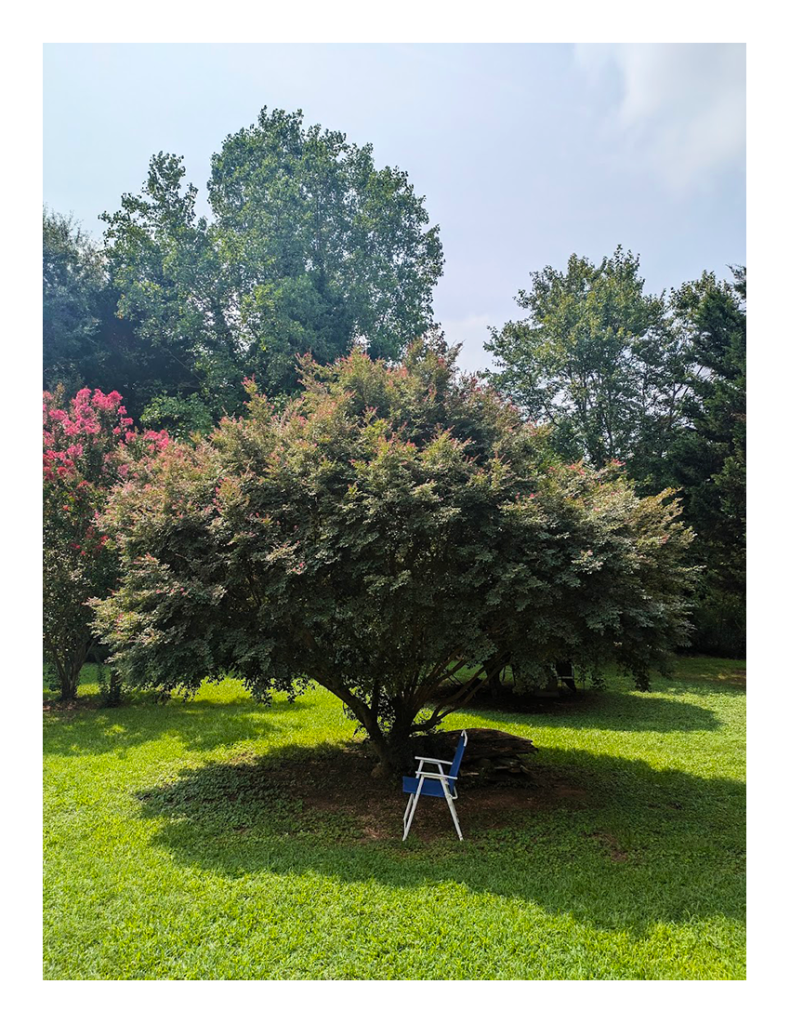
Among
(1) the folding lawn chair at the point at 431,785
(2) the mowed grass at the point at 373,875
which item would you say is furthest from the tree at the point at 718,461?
(1) the folding lawn chair at the point at 431,785

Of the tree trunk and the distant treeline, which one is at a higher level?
the distant treeline

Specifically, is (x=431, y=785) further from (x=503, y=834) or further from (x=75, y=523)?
(x=75, y=523)

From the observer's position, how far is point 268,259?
594 inches

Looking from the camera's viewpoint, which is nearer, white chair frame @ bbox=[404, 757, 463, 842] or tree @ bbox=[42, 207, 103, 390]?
white chair frame @ bbox=[404, 757, 463, 842]

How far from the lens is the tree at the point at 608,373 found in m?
19.1

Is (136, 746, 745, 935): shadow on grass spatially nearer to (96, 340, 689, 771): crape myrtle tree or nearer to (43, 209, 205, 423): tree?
(96, 340, 689, 771): crape myrtle tree

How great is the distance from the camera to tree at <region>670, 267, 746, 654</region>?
1412 cm

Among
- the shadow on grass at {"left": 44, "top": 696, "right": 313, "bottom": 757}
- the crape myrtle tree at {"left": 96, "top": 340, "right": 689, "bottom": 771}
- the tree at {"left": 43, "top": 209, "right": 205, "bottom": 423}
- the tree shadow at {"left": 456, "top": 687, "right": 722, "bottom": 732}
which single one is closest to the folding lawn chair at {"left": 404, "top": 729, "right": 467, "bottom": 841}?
the crape myrtle tree at {"left": 96, "top": 340, "right": 689, "bottom": 771}

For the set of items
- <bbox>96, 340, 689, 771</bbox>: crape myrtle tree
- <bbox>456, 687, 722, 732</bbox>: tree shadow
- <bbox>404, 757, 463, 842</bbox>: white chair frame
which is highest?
<bbox>96, 340, 689, 771</bbox>: crape myrtle tree

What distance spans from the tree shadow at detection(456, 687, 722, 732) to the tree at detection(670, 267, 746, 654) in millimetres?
4167

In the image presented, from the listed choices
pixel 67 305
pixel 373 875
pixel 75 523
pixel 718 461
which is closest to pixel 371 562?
pixel 373 875

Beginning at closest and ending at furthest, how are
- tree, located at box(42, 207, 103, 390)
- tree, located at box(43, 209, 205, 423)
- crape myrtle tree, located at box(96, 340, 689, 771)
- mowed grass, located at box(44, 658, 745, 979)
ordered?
mowed grass, located at box(44, 658, 745, 979) < crape myrtle tree, located at box(96, 340, 689, 771) < tree, located at box(42, 207, 103, 390) < tree, located at box(43, 209, 205, 423)
